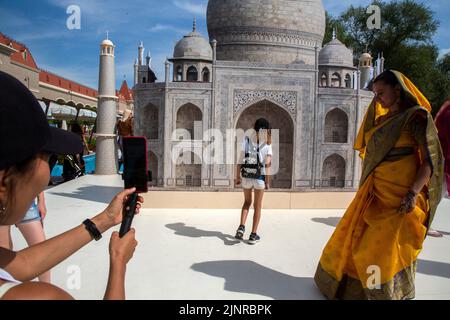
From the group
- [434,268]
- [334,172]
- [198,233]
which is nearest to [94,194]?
[198,233]

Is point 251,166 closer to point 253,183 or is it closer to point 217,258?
point 253,183

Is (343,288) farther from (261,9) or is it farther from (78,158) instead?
(261,9)

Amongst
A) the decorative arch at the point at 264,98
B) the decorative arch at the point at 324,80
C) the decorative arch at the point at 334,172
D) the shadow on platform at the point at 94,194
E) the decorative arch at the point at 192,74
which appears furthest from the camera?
the decorative arch at the point at 324,80

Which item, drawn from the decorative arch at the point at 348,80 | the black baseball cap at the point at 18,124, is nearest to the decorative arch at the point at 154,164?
the decorative arch at the point at 348,80

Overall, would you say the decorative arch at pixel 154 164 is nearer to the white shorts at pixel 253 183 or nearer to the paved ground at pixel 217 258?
the paved ground at pixel 217 258

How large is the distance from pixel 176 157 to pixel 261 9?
305 inches

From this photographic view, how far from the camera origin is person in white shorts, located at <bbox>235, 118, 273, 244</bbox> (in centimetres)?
413

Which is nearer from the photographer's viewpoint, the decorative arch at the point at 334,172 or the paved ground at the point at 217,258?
the paved ground at the point at 217,258

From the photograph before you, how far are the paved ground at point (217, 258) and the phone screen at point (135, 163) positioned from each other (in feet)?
4.88

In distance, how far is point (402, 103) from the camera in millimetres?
2672

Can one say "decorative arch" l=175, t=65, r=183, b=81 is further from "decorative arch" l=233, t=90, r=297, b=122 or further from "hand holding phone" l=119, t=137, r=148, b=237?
"hand holding phone" l=119, t=137, r=148, b=237

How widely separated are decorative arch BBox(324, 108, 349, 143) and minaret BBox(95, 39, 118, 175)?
8.61 meters

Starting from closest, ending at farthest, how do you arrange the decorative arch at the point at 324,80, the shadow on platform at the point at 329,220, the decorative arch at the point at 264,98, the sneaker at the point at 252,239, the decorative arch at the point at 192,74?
the sneaker at the point at 252,239, the shadow on platform at the point at 329,220, the decorative arch at the point at 264,98, the decorative arch at the point at 192,74, the decorative arch at the point at 324,80

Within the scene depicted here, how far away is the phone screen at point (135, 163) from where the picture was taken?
147cm
